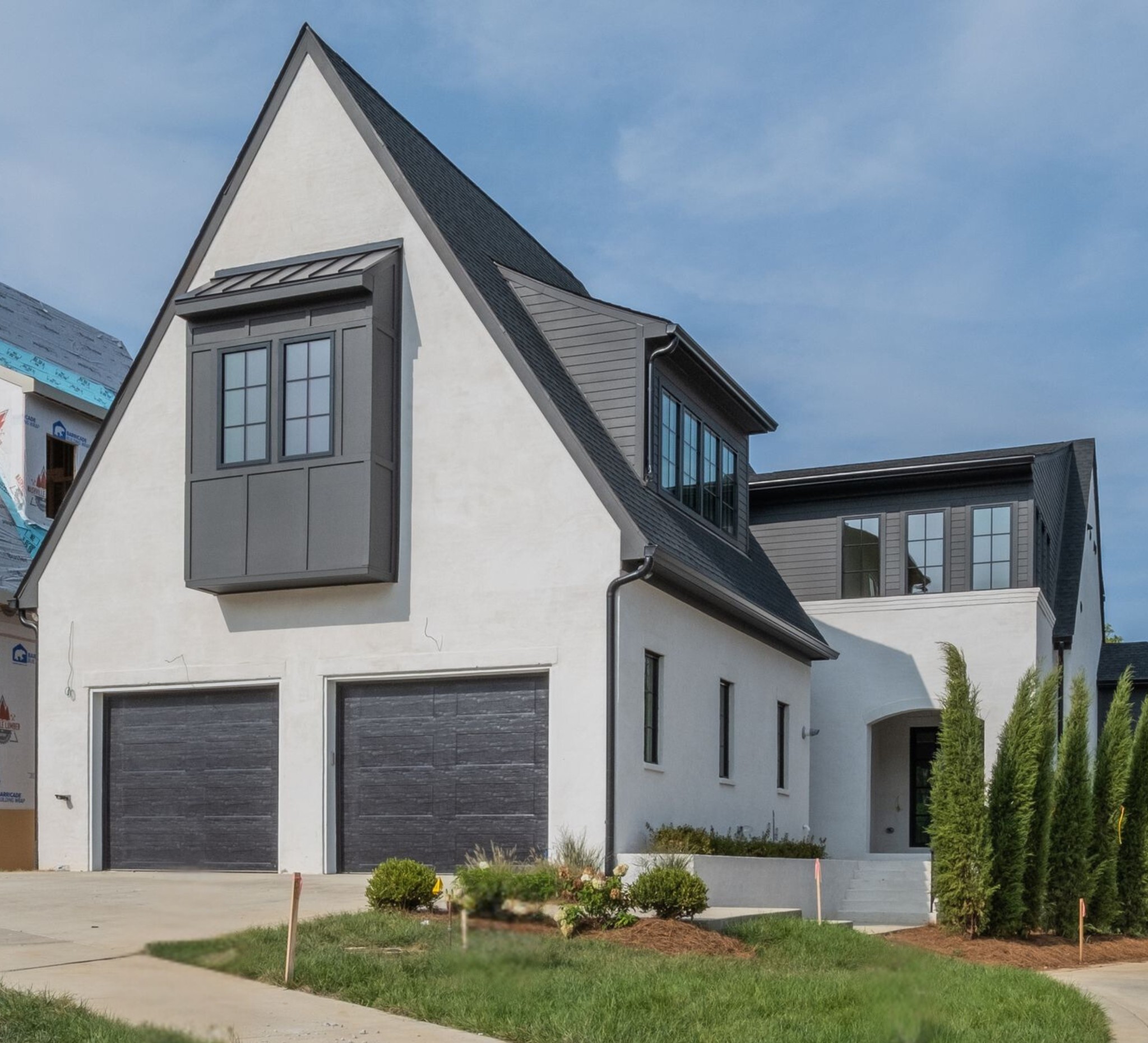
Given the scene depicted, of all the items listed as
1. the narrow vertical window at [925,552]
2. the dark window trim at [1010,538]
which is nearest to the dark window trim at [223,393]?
the narrow vertical window at [925,552]

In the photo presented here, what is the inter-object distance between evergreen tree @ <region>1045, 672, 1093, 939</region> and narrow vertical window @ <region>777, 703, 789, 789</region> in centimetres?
463

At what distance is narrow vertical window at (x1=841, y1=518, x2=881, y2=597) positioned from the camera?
95.2 feet

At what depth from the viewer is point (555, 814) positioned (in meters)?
16.4

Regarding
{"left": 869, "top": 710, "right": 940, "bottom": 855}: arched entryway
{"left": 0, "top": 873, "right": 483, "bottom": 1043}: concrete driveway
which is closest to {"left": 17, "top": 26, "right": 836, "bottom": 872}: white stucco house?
{"left": 0, "top": 873, "right": 483, "bottom": 1043}: concrete driveway

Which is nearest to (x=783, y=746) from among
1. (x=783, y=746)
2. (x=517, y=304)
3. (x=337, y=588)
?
(x=783, y=746)

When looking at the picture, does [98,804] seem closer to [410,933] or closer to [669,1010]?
[410,933]

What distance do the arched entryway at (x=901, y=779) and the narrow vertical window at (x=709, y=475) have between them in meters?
11.0

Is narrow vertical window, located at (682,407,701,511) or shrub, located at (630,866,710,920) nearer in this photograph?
shrub, located at (630,866,710,920)

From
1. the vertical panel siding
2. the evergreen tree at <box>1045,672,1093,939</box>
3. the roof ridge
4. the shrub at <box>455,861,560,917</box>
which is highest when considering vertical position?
the roof ridge

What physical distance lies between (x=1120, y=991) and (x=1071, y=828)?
6706 mm

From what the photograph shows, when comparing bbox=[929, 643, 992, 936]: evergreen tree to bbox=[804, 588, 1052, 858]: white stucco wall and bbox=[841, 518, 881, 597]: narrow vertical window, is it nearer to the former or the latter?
bbox=[804, 588, 1052, 858]: white stucco wall

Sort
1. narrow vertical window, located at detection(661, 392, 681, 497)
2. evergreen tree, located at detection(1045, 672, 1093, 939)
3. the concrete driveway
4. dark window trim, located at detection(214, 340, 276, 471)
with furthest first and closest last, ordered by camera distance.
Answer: evergreen tree, located at detection(1045, 672, 1093, 939) → narrow vertical window, located at detection(661, 392, 681, 497) → dark window trim, located at detection(214, 340, 276, 471) → the concrete driveway

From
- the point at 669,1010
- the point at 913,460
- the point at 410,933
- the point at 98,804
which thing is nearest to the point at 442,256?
the point at 98,804

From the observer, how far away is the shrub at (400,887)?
1255 cm
